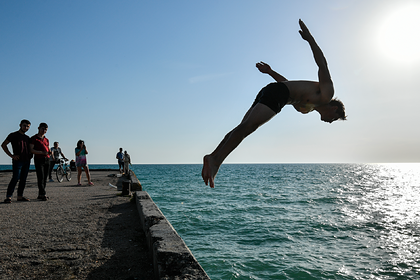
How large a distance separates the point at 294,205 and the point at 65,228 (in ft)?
50.0

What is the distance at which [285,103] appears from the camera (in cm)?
256

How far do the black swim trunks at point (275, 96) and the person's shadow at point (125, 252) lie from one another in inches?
78.9

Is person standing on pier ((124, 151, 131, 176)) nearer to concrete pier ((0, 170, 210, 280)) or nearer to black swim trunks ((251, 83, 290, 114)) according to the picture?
concrete pier ((0, 170, 210, 280))

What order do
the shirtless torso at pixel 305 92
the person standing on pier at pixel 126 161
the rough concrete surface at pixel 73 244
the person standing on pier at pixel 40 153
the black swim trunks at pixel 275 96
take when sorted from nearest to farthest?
the black swim trunks at pixel 275 96, the shirtless torso at pixel 305 92, the rough concrete surface at pixel 73 244, the person standing on pier at pixel 40 153, the person standing on pier at pixel 126 161

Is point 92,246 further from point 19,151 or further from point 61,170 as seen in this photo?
point 61,170

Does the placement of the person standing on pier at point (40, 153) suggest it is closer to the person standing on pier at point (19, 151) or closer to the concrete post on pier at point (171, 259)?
the person standing on pier at point (19, 151)

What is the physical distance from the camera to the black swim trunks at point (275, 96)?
95.9 inches

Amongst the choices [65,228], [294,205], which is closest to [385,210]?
[294,205]

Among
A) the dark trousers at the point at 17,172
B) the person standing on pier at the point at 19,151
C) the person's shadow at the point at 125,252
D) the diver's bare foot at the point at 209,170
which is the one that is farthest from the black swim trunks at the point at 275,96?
the dark trousers at the point at 17,172

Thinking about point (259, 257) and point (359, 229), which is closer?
point (259, 257)

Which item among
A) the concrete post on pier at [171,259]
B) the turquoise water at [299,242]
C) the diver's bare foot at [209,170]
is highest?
the diver's bare foot at [209,170]

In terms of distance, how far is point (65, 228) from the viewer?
4309 mm

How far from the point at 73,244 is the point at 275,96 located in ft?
10.4

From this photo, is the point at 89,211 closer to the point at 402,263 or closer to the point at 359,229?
the point at 402,263
